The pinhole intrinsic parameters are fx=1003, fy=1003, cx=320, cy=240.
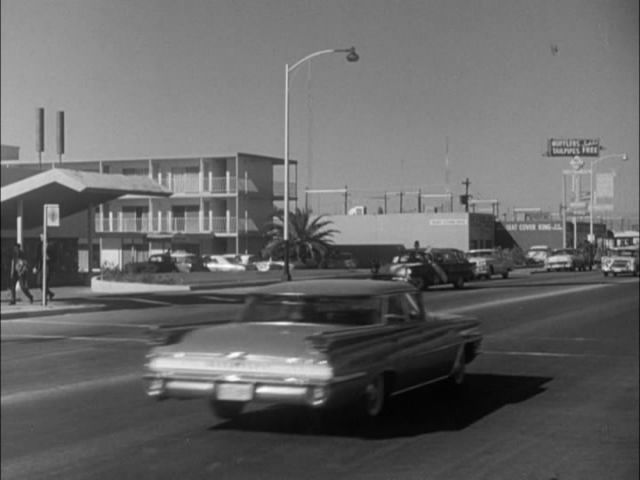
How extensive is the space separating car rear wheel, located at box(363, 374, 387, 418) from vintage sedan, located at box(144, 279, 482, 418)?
0.03 feet

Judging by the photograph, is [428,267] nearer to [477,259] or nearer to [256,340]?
[477,259]

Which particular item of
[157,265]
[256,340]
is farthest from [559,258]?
[157,265]

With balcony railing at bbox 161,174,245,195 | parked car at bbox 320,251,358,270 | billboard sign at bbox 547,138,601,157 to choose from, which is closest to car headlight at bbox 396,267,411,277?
parked car at bbox 320,251,358,270

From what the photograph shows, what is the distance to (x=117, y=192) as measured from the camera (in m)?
5.25

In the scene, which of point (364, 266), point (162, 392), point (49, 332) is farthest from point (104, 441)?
point (49, 332)

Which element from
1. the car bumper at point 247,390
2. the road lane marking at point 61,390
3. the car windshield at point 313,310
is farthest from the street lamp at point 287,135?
the road lane marking at point 61,390

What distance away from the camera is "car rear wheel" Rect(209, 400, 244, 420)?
5.96m

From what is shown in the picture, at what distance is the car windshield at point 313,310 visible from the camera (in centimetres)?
524

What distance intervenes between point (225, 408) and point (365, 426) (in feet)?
3.00

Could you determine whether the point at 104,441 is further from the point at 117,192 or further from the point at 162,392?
the point at 117,192

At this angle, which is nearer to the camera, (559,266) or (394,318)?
(559,266)

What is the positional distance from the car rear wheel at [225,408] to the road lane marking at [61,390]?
113 inches

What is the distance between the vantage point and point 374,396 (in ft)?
19.9

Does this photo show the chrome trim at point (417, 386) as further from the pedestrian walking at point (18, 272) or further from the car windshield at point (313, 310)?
the pedestrian walking at point (18, 272)
